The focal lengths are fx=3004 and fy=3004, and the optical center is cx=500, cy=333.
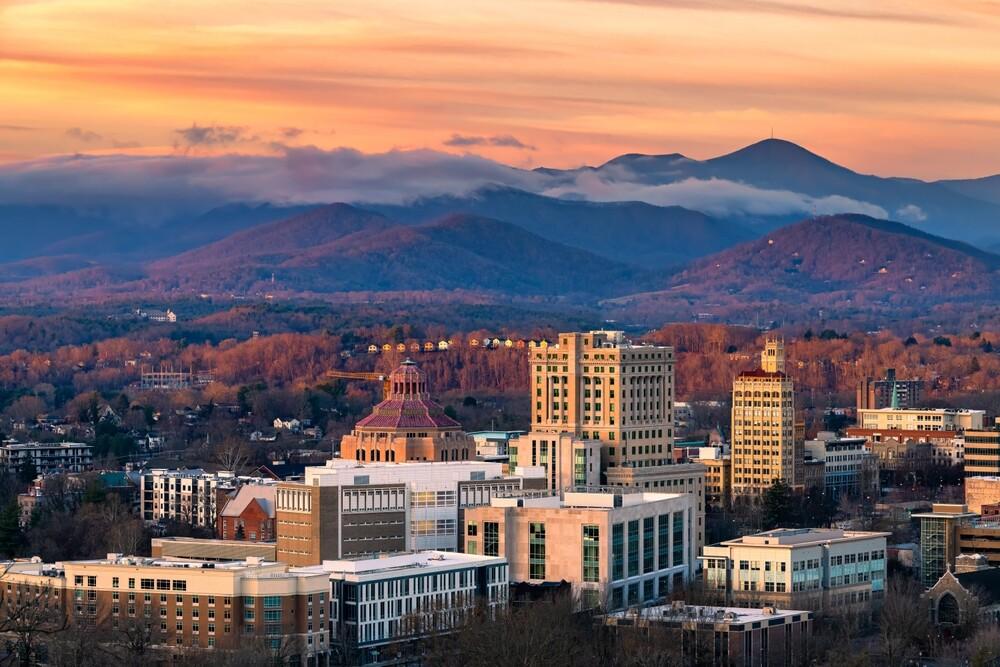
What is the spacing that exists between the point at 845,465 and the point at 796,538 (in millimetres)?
39289

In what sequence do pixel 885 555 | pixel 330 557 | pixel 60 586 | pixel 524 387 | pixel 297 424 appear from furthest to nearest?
pixel 524 387, pixel 297 424, pixel 885 555, pixel 330 557, pixel 60 586

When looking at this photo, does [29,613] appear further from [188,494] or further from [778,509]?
[778,509]

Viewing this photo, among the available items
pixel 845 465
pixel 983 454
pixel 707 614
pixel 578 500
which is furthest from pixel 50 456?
pixel 707 614

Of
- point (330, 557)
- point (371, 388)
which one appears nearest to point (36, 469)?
point (330, 557)

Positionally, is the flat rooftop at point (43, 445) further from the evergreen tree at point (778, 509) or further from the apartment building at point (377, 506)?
the apartment building at point (377, 506)

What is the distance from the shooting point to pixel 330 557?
3676 inches

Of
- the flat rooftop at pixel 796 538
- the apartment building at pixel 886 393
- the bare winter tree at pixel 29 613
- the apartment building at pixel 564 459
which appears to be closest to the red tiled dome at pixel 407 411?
the apartment building at pixel 564 459

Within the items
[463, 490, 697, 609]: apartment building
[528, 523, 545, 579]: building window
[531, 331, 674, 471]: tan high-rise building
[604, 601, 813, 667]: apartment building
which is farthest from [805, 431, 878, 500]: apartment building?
[604, 601, 813, 667]: apartment building

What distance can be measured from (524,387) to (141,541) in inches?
3426

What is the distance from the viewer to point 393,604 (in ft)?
281

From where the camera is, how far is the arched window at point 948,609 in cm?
9319

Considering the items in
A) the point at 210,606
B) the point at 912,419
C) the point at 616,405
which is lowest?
the point at 210,606

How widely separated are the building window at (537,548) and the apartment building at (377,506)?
13.5 feet

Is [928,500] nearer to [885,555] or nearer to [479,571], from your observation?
[885,555]
